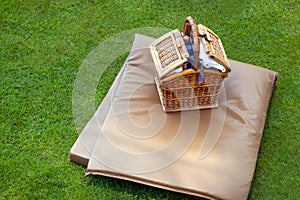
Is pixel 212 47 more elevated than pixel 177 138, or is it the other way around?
pixel 212 47

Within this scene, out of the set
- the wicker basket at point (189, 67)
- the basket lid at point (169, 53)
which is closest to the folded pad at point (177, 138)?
the wicker basket at point (189, 67)

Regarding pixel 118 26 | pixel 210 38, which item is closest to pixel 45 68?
pixel 118 26

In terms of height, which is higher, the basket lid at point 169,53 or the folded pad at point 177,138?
the basket lid at point 169,53

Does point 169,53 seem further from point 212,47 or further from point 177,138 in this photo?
point 177,138

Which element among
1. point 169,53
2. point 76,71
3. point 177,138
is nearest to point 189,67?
point 169,53

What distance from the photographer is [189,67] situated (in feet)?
6.33

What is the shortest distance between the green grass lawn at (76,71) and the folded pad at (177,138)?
113 millimetres

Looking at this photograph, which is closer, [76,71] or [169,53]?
[169,53]

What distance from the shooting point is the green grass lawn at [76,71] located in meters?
2.02

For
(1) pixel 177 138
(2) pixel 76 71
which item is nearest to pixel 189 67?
(1) pixel 177 138

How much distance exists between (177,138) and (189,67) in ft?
1.09

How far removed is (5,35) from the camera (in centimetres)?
258

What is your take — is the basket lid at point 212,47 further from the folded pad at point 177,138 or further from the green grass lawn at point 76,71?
the green grass lawn at point 76,71

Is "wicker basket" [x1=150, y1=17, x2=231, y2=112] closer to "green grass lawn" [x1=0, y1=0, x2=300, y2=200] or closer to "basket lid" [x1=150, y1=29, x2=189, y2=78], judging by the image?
"basket lid" [x1=150, y1=29, x2=189, y2=78]
